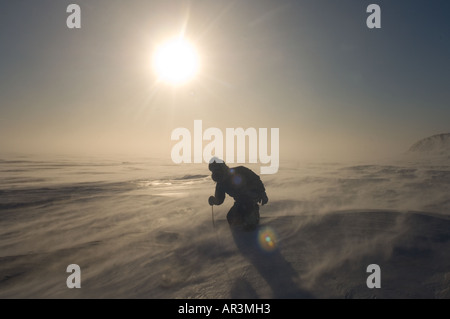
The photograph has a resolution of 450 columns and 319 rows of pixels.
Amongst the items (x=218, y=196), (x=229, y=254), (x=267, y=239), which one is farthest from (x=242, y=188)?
(x=229, y=254)

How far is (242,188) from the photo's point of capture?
Result: 13.8 ft

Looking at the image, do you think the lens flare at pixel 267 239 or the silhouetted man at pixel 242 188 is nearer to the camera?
the lens flare at pixel 267 239

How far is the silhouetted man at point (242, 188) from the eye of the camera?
164 inches

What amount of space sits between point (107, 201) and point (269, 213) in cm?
529

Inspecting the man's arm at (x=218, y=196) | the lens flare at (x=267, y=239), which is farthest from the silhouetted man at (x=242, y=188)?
the lens flare at (x=267, y=239)

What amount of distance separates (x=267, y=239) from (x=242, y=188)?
948 mm

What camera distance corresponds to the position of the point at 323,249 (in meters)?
3.33

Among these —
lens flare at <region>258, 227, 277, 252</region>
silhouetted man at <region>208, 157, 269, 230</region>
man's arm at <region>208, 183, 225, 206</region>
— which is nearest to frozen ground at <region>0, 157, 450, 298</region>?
lens flare at <region>258, 227, 277, 252</region>

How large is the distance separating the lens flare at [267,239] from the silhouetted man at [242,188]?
0.71 feet

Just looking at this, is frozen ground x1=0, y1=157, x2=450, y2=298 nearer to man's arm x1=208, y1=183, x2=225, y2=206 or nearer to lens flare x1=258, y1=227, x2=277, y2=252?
lens flare x1=258, y1=227, x2=277, y2=252

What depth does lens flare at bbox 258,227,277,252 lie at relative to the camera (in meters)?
3.42

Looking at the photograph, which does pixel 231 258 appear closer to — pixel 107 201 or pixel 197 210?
pixel 197 210

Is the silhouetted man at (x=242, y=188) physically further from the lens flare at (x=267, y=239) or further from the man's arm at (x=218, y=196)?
the lens flare at (x=267, y=239)
